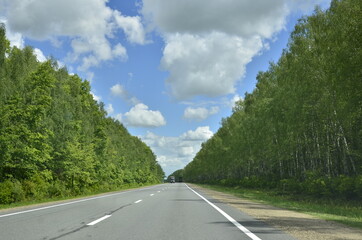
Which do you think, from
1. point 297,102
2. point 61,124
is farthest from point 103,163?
→ point 297,102

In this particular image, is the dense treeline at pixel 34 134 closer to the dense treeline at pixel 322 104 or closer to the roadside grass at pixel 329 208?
the roadside grass at pixel 329 208

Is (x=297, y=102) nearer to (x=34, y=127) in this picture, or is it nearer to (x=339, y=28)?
(x=339, y=28)

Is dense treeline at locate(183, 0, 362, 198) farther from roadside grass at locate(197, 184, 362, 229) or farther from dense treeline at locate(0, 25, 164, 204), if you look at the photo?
dense treeline at locate(0, 25, 164, 204)

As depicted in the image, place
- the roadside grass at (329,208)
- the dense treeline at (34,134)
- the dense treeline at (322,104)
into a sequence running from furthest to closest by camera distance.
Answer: the dense treeline at (34,134) → the dense treeline at (322,104) → the roadside grass at (329,208)

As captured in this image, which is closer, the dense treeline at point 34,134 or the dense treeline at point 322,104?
the dense treeline at point 322,104

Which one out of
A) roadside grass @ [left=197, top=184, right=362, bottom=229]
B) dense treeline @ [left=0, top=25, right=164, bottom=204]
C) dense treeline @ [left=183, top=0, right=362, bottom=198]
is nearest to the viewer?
roadside grass @ [left=197, top=184, right=362, bottom=229]

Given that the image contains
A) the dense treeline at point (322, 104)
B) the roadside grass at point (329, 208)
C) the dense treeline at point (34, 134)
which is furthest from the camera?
the dense treeline at point (34, 134)

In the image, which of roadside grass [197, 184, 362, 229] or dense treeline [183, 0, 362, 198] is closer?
roadside grass [197, 184, 362, 229]

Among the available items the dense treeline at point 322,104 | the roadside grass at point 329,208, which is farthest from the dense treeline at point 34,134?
the dense treeline at point 322,104

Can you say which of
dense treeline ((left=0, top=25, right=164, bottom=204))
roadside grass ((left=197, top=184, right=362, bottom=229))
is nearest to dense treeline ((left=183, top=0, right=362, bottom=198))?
roadside grass ((left=197, top=184, right=362, bottom=229))

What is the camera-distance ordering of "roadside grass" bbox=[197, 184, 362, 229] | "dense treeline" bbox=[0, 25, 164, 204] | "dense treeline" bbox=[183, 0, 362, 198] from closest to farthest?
"roadside grass" bbox=[197, 184, 362, 229] → "dense treeline" bbox=[183, 0, 362, 198] → "dense treeline" bbox=[0, 25, 164, 204]

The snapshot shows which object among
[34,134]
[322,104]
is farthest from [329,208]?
[34,134]

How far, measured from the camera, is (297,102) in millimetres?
25953

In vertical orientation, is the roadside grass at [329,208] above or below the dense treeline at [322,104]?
below
